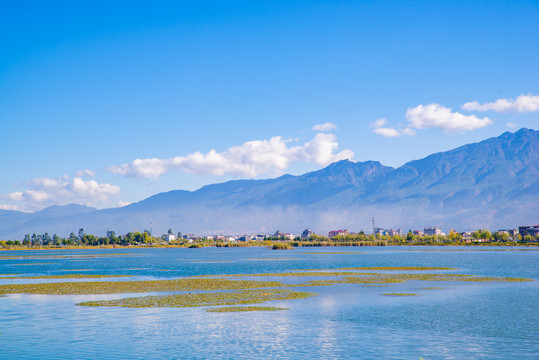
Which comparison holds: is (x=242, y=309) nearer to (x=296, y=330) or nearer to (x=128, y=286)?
(x=296, y=330)

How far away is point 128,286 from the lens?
76.7m

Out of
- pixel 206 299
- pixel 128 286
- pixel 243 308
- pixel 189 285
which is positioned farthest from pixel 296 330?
pixel 128 286

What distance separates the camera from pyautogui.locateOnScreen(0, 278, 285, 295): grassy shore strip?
7088 centimetres

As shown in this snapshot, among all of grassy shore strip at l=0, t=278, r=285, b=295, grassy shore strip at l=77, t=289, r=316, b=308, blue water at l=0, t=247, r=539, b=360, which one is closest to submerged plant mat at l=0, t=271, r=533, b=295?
grassy shore strip at l=0, t=278, r=285, b=295

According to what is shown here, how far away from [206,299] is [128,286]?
20.9 m

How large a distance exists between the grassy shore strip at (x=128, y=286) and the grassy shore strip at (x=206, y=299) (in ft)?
24.1

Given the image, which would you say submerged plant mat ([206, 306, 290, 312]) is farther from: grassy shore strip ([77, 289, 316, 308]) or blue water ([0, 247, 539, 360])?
grassy shore strip ([77, 289, 316, 308])

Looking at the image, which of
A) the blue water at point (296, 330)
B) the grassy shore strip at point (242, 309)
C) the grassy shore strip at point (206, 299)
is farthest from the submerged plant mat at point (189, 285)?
the grassy shore strip at point (242, 309)

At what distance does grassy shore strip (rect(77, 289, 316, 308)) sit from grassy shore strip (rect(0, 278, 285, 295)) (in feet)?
24.1

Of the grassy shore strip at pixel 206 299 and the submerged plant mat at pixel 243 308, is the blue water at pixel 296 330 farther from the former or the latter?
the grassy shore strip at pixel 206 299

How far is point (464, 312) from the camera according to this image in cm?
4909

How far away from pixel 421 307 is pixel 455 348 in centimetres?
1724

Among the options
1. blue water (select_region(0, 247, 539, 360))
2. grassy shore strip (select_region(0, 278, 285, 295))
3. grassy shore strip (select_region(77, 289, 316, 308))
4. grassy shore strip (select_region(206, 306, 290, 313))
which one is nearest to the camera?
blue water (select_region(0, 247, 539, 360))

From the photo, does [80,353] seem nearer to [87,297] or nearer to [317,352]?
[317,352]
